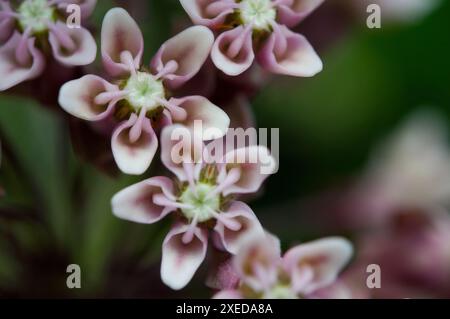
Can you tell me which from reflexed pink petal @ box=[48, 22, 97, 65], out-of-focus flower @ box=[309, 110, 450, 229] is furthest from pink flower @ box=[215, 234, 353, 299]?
out-of-focus flower @ box=[309, 110, 450, 229]

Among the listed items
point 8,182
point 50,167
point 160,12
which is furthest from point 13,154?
point 160,12

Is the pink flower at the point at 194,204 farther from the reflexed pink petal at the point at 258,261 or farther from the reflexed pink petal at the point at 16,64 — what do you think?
the reflexed pink petal at the point at 16,64

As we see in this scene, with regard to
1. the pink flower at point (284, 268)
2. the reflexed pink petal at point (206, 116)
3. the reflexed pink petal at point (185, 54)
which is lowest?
the pink flower at point (284, 268)

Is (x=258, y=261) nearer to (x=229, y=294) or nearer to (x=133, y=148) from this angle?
(x=229, y=294)

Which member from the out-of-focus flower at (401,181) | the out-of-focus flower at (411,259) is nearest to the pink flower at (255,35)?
the out-of-focus flower at (411,259)

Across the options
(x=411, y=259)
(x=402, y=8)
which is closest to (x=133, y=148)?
(x=411, y=259)

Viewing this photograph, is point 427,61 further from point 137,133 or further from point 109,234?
point 137,133

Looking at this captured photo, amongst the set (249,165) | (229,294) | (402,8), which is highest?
(402,8)
